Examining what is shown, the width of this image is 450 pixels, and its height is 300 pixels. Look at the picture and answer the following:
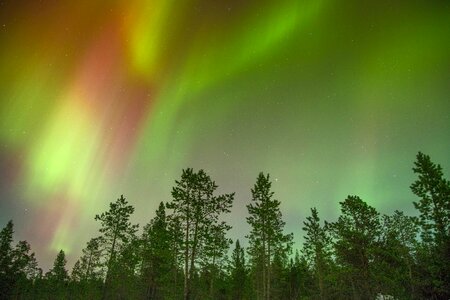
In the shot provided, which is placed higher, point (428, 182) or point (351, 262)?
point (428, 182)

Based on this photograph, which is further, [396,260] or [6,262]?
[6,262]

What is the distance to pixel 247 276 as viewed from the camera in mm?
57156

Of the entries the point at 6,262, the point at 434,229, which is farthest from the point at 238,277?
the point at 6,262

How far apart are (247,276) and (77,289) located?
48.2 meters

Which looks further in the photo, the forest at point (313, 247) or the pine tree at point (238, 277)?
the pine tree at point (238, 277)

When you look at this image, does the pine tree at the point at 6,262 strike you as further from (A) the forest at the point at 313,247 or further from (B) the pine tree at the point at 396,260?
(B) the pine tree at the point at 396,260

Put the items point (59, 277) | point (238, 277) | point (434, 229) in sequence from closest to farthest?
1. point (434, 229)
2. point (238, 277)
3. point (59, 277)

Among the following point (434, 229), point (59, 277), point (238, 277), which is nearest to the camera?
point (434, 229)

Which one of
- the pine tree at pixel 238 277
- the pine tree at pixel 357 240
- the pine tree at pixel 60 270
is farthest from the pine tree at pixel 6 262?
the pine tree at pixel 357 240

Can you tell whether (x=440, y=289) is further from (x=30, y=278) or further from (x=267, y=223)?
(x=30, y=278)

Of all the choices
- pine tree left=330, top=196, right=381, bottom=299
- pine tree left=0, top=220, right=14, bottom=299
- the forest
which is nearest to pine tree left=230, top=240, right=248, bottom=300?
the forest

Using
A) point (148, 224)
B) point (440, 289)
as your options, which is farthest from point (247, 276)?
point (440, 289)

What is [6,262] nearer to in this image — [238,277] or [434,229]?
[238,277]

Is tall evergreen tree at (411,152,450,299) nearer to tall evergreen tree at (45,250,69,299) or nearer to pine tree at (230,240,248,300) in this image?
pine tree at (230,240,248,300)
